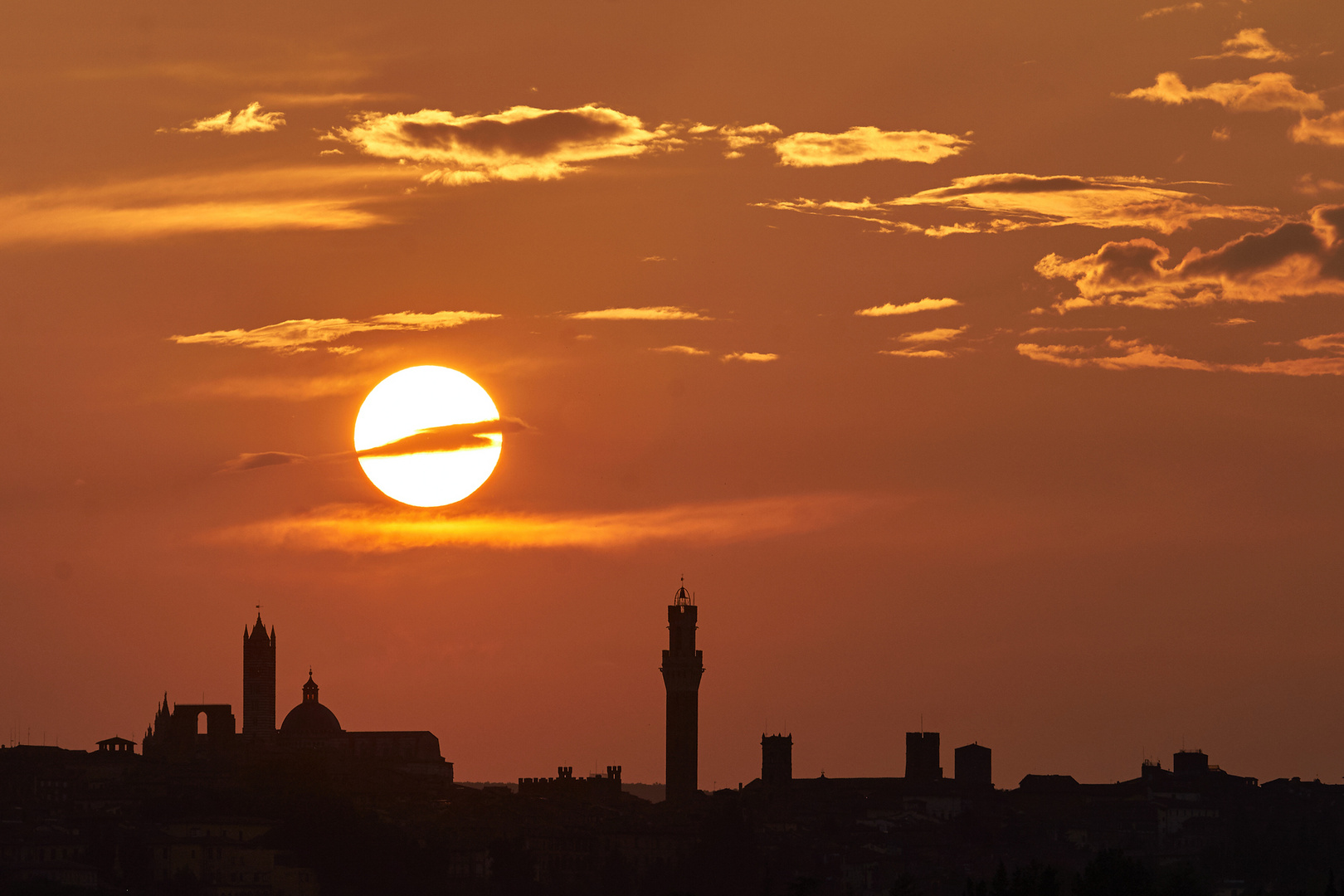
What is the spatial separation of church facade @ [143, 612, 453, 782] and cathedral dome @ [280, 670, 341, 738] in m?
0.05

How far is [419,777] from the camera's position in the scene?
155875 millimetres

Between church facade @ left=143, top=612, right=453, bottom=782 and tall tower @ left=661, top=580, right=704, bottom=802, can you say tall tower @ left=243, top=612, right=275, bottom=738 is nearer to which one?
church facade @ left=143, top=612, right=453, bottom=782

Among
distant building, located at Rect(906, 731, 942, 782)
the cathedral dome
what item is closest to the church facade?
the cathedral dome

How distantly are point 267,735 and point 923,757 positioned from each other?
43.8 m

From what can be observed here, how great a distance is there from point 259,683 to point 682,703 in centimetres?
3135

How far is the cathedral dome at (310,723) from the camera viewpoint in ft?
529

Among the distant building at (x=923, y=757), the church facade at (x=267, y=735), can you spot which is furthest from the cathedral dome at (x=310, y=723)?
the distant building at (x=923, y=757)

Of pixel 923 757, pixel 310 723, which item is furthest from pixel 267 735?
pixel 923 757

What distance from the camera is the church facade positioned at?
155 m

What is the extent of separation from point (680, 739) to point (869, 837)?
22.8 meters

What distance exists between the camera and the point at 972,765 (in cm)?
16438

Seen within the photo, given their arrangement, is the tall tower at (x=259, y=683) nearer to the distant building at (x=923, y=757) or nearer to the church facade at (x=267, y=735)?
the church facade at (x=267, y=735)

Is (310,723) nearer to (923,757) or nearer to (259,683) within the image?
(259,683)

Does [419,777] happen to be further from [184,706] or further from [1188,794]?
[1188,794]
